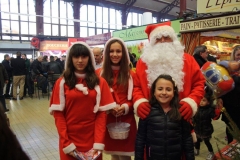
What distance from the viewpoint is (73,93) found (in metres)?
1.66

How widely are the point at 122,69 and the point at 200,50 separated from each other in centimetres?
254

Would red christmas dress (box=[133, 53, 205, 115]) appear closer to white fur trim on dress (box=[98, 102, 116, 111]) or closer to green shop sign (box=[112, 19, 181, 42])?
white fur trim on dress (box=[98, 102, 116, 111])

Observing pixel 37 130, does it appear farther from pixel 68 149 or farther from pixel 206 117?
pixel 206 117

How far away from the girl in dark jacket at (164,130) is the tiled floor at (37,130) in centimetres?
171

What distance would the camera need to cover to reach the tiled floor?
3457 mm

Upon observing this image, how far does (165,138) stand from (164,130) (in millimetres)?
63

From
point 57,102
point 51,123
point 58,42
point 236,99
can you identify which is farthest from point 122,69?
point 58,42

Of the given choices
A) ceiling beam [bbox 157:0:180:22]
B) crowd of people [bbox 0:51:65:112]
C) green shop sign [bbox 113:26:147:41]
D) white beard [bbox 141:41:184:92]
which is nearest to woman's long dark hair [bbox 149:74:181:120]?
white beard [bbox 141:41:184:92]

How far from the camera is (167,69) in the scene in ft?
6.25

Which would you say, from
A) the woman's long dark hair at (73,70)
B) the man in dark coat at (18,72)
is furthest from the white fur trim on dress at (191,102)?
the man in dark coat at (18,72)

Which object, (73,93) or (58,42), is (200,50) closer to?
(73,93)

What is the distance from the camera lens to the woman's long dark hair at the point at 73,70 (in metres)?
1.71

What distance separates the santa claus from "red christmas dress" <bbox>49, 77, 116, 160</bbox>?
0.35 m

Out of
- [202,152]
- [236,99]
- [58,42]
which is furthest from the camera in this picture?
[58,42]
